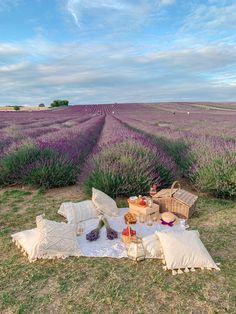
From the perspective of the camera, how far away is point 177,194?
16.5ft

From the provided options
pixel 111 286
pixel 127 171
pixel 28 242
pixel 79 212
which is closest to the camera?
pixel 111 286

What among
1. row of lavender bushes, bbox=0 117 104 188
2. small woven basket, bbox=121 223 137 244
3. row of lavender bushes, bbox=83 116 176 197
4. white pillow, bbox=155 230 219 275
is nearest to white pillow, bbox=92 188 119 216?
row of lavender bushes, bbox=83 116 176 197

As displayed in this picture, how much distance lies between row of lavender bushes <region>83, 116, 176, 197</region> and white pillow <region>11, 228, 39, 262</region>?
2127 mm

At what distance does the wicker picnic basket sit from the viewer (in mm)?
4766

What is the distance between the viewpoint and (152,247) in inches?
140

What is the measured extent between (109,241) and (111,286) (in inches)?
39.2

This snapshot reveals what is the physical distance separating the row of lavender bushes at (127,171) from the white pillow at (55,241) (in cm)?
208

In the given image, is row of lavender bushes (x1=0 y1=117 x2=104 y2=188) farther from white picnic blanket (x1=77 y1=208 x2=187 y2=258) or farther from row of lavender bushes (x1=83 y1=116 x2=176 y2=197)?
white picnic blanket (x1=77 y1=208 x2=187 y2=258)

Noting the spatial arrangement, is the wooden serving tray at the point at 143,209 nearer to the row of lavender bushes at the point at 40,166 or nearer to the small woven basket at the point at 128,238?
the small woven basket at the point at 128,238

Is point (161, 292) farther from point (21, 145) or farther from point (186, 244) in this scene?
point (21, 145)

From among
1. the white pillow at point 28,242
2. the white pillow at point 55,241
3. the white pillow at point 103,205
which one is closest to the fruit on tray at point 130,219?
the white pillow at point 103,205

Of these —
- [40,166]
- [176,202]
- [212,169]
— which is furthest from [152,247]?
[40,166]

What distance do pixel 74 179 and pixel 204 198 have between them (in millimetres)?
2895

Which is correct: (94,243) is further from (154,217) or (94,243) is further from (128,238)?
(154,217)
